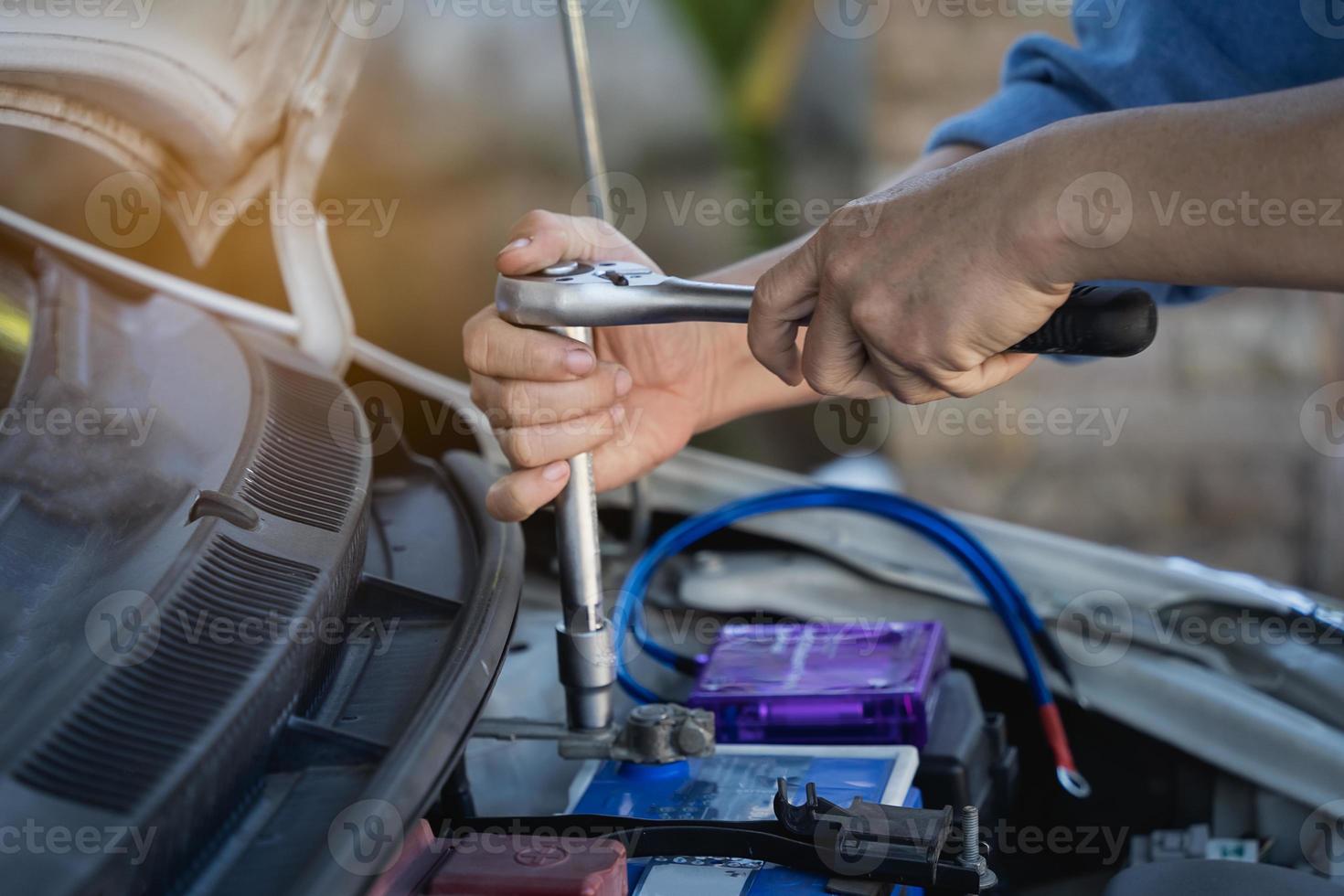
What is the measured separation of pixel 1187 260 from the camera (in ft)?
2.07

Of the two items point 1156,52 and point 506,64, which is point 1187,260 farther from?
point 506,64

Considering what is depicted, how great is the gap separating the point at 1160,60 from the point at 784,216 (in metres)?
1.81

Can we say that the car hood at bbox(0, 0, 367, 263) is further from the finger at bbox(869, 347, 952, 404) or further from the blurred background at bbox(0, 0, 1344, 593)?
the finger at bbox(869, 347, 952, 404)

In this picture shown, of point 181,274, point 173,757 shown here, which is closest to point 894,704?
point 173,757

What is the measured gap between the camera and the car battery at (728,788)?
636 millimetres

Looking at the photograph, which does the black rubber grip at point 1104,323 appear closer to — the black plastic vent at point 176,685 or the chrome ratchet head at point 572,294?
the chrome ratchet head at point 572,294
